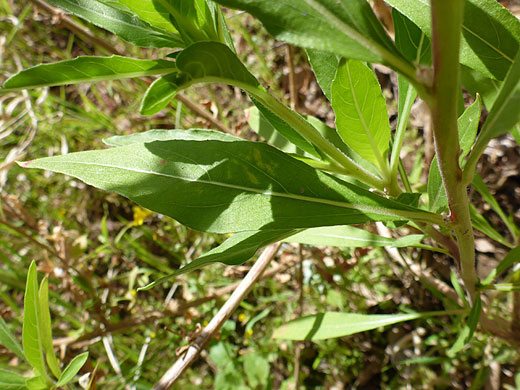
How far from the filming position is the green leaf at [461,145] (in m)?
0.83

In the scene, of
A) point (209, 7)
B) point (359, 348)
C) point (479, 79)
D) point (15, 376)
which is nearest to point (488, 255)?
point (359, 348)

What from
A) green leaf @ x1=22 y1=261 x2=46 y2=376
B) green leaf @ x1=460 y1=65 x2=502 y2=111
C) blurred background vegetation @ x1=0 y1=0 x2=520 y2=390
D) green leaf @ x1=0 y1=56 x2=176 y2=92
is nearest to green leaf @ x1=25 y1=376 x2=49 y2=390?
green leaf @ x1=22 y1=261 x2=46 y2=376

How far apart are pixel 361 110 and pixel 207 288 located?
160 cm

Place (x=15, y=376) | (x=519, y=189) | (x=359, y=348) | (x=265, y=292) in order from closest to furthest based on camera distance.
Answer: (x=15, y=376) < (x=519, y=189) < (x=359, y=348) < (x=265, y=292)

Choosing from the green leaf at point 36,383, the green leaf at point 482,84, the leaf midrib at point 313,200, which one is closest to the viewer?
the leaf midrib at point 313,200

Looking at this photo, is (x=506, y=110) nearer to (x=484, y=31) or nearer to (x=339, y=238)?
(x=484, y=31)

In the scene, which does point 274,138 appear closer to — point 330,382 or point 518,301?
point 518,301

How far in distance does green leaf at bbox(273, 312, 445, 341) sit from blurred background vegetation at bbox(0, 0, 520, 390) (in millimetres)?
295

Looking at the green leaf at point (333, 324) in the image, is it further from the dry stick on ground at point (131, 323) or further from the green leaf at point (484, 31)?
the green leaf at point (484, 31)

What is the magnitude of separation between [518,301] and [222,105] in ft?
6.39

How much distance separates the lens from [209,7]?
718 millimetres

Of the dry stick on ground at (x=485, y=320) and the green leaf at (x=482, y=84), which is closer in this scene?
the green leaf at (x=482, y=84)

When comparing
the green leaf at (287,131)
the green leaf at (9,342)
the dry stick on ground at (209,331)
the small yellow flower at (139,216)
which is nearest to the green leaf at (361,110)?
the green leaf at (287,131)

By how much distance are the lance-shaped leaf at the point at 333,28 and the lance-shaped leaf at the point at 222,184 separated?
241 mm
